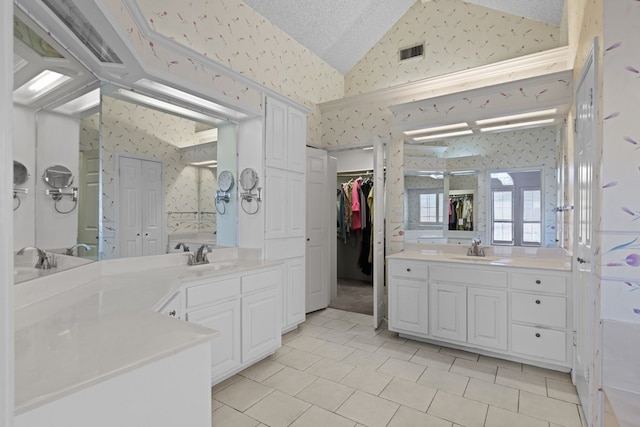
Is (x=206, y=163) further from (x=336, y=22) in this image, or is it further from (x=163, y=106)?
(x=336, y=22)

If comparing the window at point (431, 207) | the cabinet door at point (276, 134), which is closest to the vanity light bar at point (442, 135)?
the window at point (431, 207)

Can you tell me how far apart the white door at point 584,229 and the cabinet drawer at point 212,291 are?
2.16 meters

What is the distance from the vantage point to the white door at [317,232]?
13.2 feet

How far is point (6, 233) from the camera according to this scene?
2.03 feet

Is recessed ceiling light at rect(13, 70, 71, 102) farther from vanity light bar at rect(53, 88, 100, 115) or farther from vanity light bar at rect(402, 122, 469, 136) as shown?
vanity light bar at rect(402, 122, 469, 136)

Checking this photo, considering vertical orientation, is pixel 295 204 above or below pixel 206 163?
below

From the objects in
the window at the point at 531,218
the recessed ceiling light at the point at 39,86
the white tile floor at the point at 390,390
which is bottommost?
the white tile floor at the point at 390,390

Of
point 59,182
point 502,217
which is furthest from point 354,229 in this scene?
point 59,182

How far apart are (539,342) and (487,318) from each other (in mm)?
388

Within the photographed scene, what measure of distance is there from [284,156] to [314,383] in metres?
2.12

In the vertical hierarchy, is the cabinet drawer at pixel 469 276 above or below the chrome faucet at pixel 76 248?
below

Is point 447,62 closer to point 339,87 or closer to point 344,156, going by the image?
point 339,87

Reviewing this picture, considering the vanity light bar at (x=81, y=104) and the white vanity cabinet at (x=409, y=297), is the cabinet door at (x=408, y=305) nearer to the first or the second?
the white vanity cabinet at (x=409, y=297)

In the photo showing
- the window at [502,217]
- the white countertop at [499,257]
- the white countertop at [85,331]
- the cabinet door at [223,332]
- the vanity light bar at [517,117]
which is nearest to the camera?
the white countertop at [85,331]
